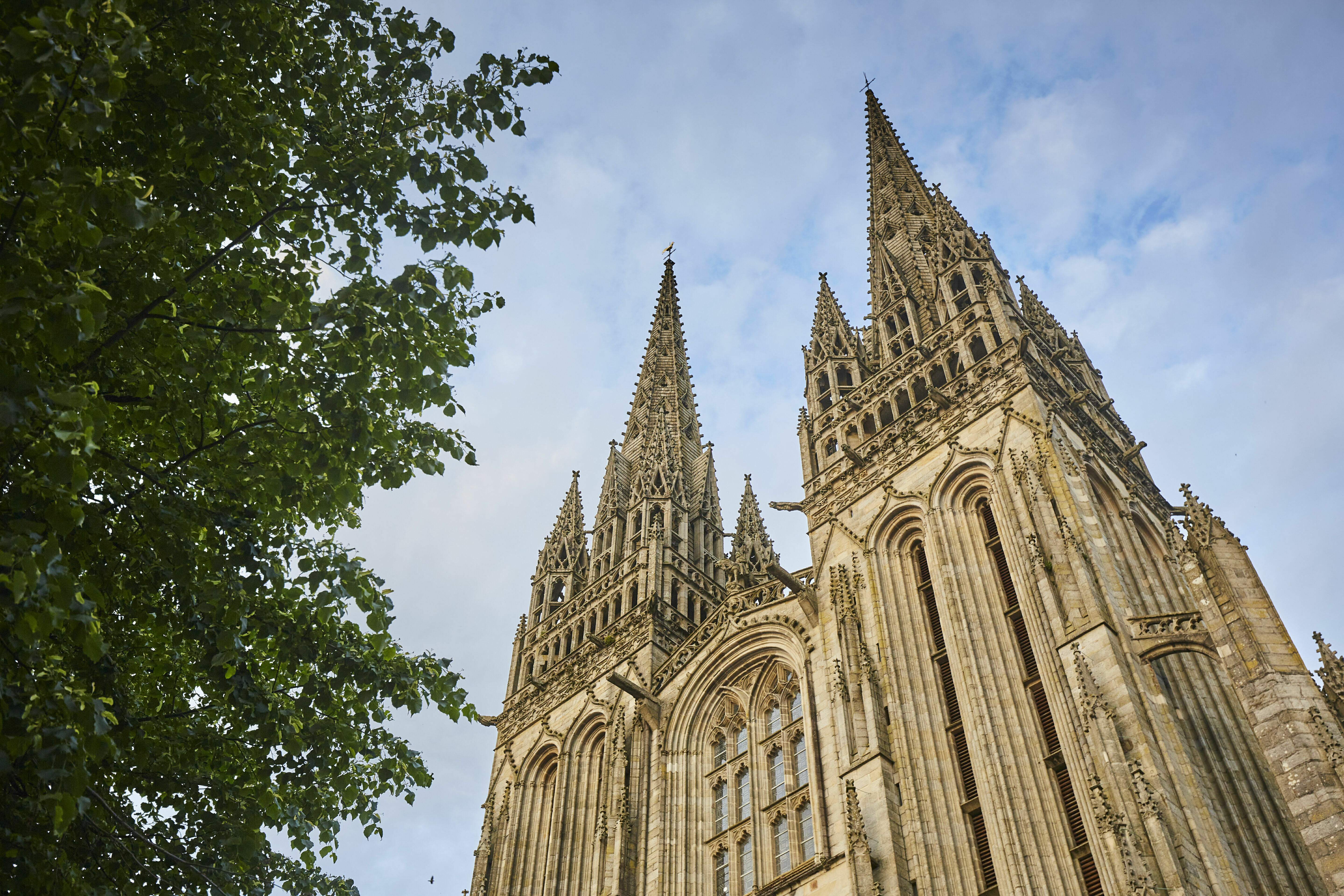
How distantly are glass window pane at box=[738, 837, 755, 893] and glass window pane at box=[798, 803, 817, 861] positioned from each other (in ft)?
4.66

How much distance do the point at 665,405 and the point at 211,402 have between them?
139 ft

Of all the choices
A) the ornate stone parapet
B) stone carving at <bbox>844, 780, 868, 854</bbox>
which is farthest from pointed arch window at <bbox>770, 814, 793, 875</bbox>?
the ornate stone parapet

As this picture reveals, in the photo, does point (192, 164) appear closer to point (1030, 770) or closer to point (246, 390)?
point (246, 390)

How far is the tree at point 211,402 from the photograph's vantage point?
8227 millimetres

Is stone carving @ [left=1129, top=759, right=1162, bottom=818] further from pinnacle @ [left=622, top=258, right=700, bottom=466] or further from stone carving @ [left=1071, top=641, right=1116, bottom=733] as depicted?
pinnacle @ [left=622, top=258, right=700, bottom=466]

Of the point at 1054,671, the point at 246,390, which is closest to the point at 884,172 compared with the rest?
the point at 1054,671

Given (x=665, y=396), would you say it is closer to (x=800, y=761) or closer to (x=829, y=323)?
(x=829, y=323)

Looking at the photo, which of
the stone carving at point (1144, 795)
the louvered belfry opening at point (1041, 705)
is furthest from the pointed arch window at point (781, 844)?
the stone carving at point (1144, 795)

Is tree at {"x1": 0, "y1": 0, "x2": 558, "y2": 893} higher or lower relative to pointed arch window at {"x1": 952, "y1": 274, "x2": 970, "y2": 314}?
lower

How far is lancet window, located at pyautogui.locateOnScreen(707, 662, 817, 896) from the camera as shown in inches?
1024

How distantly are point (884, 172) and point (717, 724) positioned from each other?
28.6 metres

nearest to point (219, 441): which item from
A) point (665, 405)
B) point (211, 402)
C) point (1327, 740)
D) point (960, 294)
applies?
point (211, 402)

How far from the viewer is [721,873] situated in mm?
27188

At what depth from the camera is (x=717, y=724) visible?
102 feet
